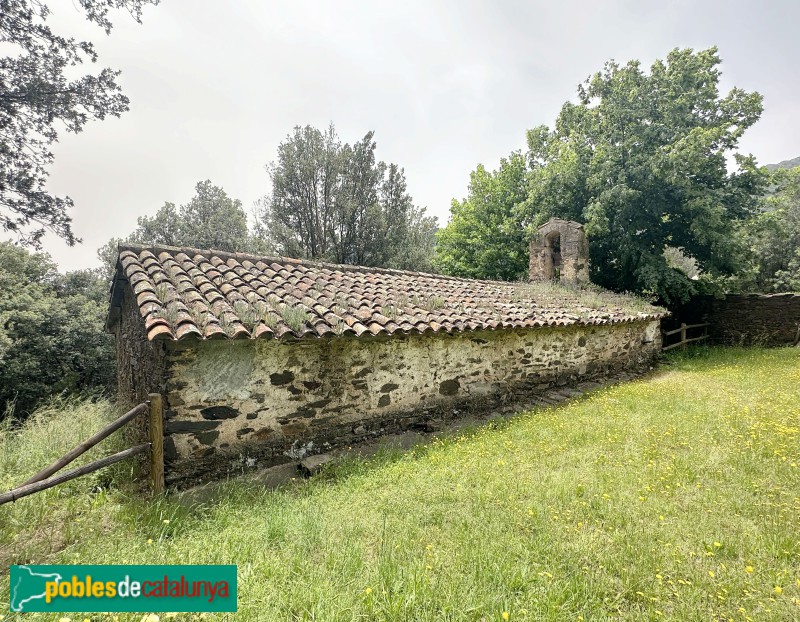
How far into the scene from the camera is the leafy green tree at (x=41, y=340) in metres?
13.2

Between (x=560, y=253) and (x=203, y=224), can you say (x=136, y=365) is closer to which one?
(x=560, y=253)

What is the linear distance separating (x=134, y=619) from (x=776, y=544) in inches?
177

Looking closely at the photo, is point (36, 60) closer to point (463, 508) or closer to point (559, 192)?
point (463, 508)

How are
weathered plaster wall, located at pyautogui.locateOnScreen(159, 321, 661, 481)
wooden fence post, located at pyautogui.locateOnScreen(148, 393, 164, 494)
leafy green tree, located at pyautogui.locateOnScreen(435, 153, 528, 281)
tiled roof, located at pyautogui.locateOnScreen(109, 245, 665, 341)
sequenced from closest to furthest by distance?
wooden fence post, located at pyautogui.locateOnScreen(148, 393, 164, 494), weathered plaster wall, located at pyautogui.locateOnScreen(159, 321, 661, 481), tiled roof, located at pyautogui.locateOnScreen(109, 245, 665, 341), leafy green tree, located at pyautogui.locateOnScreen(435, 153, 528, 281)

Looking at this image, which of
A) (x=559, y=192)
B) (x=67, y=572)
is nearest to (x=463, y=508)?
(x=67, y=572)

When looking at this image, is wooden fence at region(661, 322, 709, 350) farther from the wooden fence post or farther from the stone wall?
the wooden fence post

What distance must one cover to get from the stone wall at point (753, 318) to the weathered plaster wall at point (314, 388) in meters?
12.2

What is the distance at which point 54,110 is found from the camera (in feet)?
29.0

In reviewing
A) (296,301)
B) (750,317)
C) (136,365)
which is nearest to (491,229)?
(750,317)

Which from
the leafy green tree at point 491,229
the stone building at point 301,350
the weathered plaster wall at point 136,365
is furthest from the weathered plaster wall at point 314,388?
the leafy green tree at point 491,229

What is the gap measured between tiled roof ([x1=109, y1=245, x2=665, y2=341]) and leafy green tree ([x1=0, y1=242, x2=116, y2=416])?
9.23 meters

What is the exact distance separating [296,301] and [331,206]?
55.3ft

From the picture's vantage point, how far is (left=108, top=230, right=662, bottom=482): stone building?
4.36 m

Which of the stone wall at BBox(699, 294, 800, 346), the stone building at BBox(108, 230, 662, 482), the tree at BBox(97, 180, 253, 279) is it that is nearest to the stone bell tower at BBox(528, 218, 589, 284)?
the stone building at BBox(108, 230, 662, 482)
